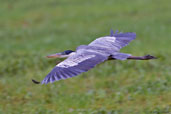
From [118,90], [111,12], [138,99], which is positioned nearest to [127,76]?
[118,90]

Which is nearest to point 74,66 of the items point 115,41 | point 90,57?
point 90,57

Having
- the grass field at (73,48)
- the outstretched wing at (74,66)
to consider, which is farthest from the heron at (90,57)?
the grass field at (73,48)

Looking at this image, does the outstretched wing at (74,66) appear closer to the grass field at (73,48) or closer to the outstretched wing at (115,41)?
the outstretched wing at (115,41)

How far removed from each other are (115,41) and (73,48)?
13.1ft

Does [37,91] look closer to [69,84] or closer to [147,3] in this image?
[69,84]

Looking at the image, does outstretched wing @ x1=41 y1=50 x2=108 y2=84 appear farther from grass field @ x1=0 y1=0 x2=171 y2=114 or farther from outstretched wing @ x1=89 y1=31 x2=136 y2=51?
grass field @ x1=0 y1=0 x2=171 y2=114

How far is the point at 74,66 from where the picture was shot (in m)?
3.95

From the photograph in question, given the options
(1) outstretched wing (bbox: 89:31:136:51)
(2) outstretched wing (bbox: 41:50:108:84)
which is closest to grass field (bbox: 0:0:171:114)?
(1) outstretched wing (bbox: 89:31:136:51)

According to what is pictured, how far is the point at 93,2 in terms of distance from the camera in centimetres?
1370

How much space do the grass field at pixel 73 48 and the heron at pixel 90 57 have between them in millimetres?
983

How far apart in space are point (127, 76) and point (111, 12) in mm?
5953

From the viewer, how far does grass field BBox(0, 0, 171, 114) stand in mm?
5758

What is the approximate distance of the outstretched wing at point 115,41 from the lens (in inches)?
189

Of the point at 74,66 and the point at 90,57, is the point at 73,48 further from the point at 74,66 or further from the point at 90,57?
the point at 74,66
